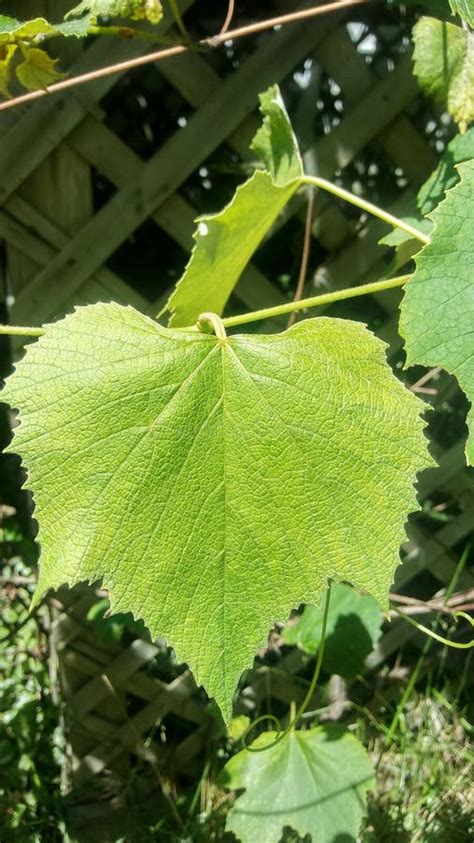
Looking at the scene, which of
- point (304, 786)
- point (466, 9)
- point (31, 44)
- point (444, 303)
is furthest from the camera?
point (304, 786)

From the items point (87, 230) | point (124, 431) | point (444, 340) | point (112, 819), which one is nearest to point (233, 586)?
point (124, 431)

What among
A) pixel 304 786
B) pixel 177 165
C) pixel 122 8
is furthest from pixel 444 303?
pixel 304 786

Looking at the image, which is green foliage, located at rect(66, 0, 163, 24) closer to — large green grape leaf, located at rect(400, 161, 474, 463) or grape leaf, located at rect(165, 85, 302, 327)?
grape leaf, located at rect(165, 85, 302, 327)

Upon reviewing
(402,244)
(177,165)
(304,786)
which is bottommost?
(304,786)

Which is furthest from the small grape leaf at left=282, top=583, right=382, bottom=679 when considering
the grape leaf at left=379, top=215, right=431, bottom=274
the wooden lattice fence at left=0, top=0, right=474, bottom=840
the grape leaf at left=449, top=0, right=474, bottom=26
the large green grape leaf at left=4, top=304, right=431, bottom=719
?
the grape leaf at left=449, top=0, right=474, bottom=26

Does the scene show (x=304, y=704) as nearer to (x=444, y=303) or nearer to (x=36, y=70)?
(x=444, y=303)

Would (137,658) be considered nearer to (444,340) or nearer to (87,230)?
(87,230)

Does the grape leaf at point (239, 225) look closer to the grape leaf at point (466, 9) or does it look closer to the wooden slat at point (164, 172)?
the grape leaf at point (466, 9)
